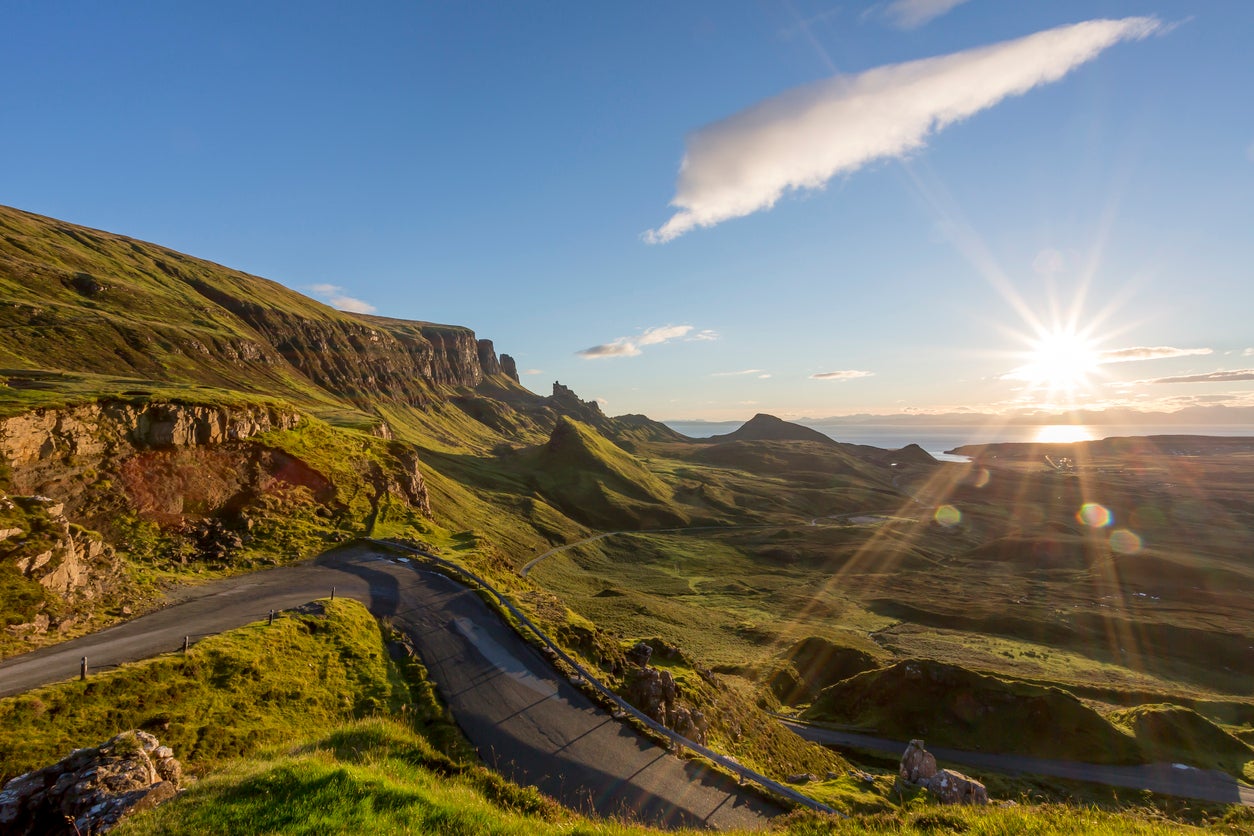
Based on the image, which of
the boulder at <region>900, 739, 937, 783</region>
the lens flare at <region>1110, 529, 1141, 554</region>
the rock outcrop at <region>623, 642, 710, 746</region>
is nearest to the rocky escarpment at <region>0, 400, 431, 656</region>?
the rock outcrop at <region>623, 642, 710, 746</region>

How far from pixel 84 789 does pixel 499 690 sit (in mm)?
15274

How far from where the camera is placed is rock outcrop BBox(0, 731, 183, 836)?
34.5 feet

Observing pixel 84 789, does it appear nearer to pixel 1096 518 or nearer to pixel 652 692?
pixel 652 692

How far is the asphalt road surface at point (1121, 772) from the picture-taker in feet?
135

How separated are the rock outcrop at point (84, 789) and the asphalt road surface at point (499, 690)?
1086cm

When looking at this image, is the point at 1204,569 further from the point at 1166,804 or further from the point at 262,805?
the point at 262,805

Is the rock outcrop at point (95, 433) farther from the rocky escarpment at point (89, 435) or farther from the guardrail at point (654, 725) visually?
the guardrail at point (654, 725)

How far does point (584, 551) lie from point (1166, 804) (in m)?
102

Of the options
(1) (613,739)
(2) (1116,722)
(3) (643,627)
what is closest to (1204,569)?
(2) (1116,722)

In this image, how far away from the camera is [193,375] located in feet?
383

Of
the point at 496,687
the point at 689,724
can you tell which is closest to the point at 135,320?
the point at 496,687

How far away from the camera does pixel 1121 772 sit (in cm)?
4362

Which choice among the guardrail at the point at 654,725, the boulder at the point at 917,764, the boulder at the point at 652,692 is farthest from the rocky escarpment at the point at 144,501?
the boulder at the point at 917,764

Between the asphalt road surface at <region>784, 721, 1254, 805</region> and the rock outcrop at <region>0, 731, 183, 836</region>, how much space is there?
1989 inches
